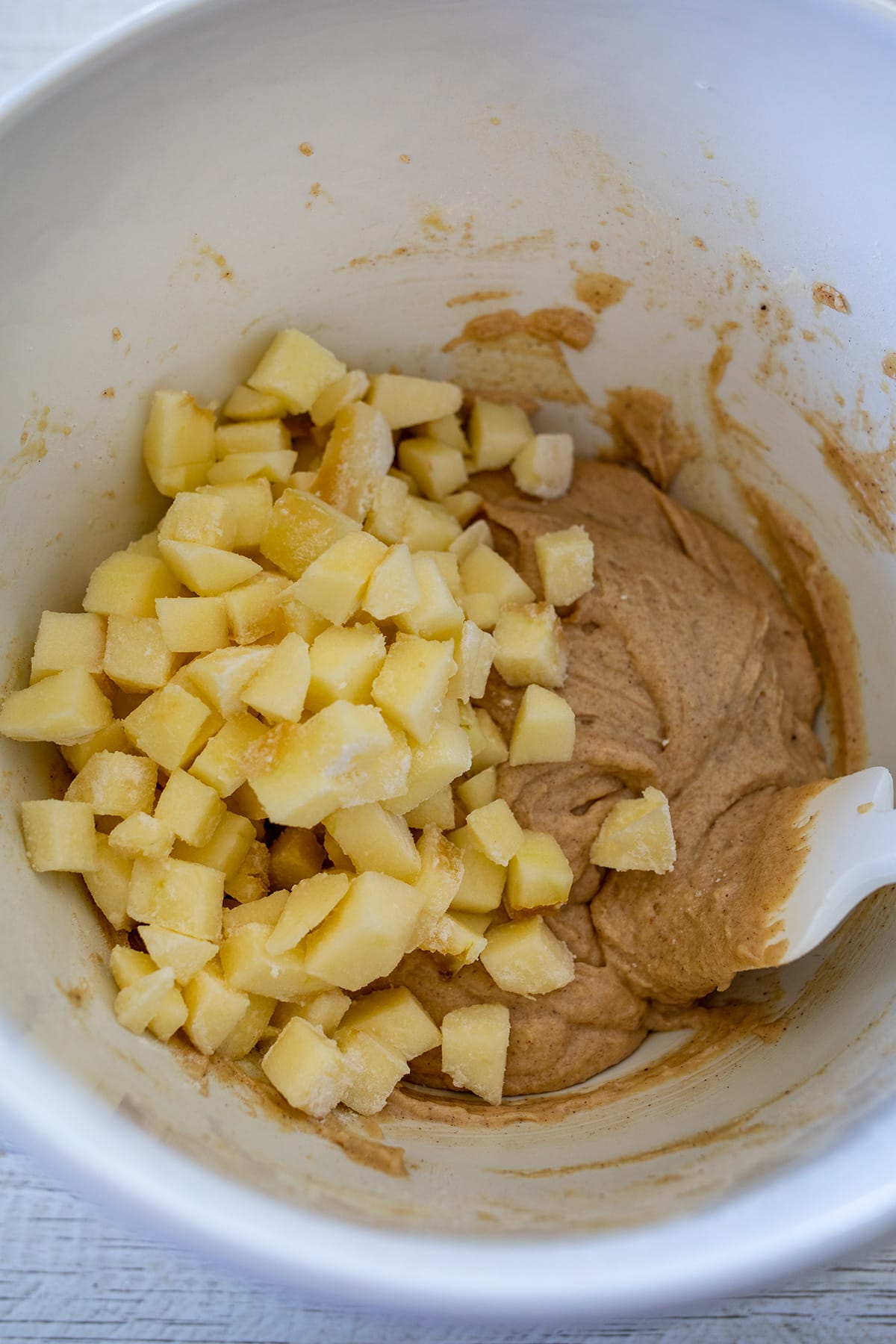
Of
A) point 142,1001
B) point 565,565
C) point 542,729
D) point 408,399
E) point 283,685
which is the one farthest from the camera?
point 408,399

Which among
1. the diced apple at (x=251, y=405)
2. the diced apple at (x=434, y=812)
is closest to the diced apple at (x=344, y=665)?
the diced apple at (x=434, y=812)

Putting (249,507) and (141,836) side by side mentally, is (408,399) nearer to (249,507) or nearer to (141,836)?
(249,507)

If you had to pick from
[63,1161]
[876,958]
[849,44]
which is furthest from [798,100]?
[63,1161]

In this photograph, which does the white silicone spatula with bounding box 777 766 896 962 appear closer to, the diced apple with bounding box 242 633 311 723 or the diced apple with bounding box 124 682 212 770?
the diced apple with bounding box 242 633 311 723

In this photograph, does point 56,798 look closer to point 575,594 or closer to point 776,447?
point 575,594

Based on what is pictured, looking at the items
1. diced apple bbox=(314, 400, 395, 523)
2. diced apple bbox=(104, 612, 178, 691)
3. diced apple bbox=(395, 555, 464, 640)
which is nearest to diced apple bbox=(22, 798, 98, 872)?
diced apple bbox=(104, 612, 178, 691)

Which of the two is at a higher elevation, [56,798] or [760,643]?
[760,643]

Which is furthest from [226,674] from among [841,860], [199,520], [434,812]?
[841,860]
